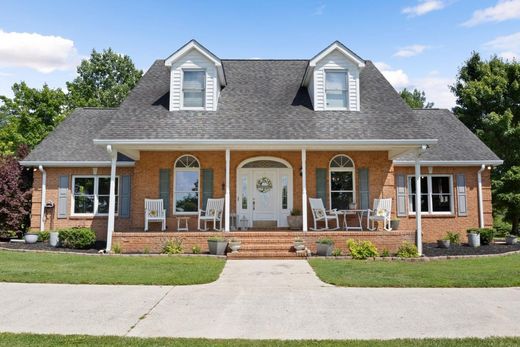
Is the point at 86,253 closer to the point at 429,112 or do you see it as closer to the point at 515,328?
the point at 515,328

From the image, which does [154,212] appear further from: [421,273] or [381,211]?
[421,273]

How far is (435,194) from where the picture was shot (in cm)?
1639

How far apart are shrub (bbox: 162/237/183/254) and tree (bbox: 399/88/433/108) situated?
37.4 metres

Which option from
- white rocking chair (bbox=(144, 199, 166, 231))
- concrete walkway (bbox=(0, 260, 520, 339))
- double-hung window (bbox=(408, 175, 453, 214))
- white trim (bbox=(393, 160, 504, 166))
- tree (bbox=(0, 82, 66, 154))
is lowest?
concrete walkway (bbox=(0, 260, 520, 339))

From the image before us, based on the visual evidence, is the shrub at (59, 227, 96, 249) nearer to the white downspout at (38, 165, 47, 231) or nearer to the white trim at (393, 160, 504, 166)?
the white downspout at (38, 165, 47, 231)

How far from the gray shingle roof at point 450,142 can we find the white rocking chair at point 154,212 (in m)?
9.37

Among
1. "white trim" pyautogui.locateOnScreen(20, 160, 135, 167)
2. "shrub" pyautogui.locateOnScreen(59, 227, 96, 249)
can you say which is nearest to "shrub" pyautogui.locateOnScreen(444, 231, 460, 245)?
"white trim" pyautogui.locateOnScreen(20, 160, 135, 167)

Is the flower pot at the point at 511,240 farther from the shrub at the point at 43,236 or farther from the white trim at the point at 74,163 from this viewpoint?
the shrub at the point at 43,236

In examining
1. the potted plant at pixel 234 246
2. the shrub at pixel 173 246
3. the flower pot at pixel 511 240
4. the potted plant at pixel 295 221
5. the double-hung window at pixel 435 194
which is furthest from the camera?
the double-hung window at pixel 435 194

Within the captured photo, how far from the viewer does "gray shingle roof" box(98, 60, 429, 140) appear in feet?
43.8

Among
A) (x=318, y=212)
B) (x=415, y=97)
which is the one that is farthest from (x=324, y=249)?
(x=415, y=97)

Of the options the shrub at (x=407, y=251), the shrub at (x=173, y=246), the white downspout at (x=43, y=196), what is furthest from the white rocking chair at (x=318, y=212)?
the white downspout at (x=43, y=196)

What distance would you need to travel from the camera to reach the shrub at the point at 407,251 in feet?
38.6

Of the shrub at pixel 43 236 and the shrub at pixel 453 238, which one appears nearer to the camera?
the shrub at pixel 43 236
